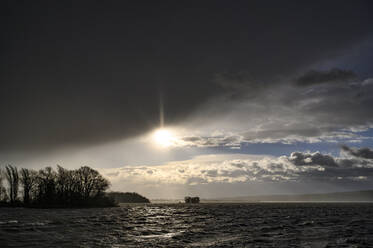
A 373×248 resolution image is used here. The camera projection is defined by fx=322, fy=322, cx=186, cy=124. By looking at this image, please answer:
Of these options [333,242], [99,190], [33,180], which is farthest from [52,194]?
[333,242]

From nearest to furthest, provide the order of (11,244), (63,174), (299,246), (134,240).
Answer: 1. (11,244)
2. (299,246)
3. (134,240)
4. (63,174)

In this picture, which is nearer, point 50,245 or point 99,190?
point 50,245

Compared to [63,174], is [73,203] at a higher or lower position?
lower

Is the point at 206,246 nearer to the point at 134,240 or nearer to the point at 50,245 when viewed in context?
the point at 134,240

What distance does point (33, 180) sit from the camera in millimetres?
153375

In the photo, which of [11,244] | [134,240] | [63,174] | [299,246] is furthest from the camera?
[63,174]

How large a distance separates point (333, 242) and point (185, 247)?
709 inches

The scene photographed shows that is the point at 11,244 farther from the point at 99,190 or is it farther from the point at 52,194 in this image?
the point at 99,190

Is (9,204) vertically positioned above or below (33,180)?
below

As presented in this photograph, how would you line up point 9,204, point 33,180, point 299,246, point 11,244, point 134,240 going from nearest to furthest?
point 11,244 < point 299,246 < point 134,240 < point 9,204 < point 33,180

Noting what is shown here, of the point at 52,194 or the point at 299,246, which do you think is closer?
the point at 299,246

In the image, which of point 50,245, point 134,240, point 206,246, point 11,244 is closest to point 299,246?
point 206,246

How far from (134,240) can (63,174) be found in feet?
458

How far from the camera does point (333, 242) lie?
37562mm
